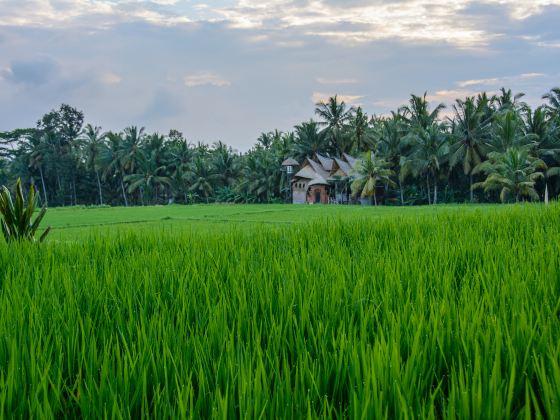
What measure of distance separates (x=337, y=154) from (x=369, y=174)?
12818 millimetres

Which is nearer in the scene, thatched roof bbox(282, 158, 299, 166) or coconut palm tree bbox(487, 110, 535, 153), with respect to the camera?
coconut palm tree bbox(487, 110, 535, 153)

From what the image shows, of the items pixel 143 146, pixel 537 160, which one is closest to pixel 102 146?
pixel 143 146

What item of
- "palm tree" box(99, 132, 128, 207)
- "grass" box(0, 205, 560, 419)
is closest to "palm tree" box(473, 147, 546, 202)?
"grass" box(0, 205, 560, 419)

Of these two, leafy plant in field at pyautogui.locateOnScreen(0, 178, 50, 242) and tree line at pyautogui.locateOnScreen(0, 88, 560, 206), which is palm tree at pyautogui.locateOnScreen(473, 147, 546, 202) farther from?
leafy plant in field at pyautogui.locateOnScreen(0, 178, 50, 242)

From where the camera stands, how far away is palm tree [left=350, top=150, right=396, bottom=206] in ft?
116

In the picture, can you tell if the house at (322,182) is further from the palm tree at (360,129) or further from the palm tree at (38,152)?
the palm tree at (38,152)

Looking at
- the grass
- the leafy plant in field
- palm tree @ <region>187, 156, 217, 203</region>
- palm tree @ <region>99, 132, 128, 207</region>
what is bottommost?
the grass

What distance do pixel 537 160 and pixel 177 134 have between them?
4602 cm

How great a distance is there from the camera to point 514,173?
95.1 ft

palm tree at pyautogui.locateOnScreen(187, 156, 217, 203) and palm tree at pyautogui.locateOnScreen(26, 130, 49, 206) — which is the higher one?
palm tree at pyautogui.locateOnScreen(26, 130, 49, 206)

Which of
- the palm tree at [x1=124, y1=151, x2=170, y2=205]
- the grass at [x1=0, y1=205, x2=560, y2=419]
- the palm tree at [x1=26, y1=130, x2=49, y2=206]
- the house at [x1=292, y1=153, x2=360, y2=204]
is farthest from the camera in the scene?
the palm tree at [x1=26, y1=130, x2=49, y2=206]

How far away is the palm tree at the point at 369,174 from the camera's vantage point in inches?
1395

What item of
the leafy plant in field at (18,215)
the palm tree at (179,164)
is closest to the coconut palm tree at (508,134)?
the palm tree at (179,164)

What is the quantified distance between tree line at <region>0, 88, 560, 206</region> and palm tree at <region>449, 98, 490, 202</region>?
0.22 feet
